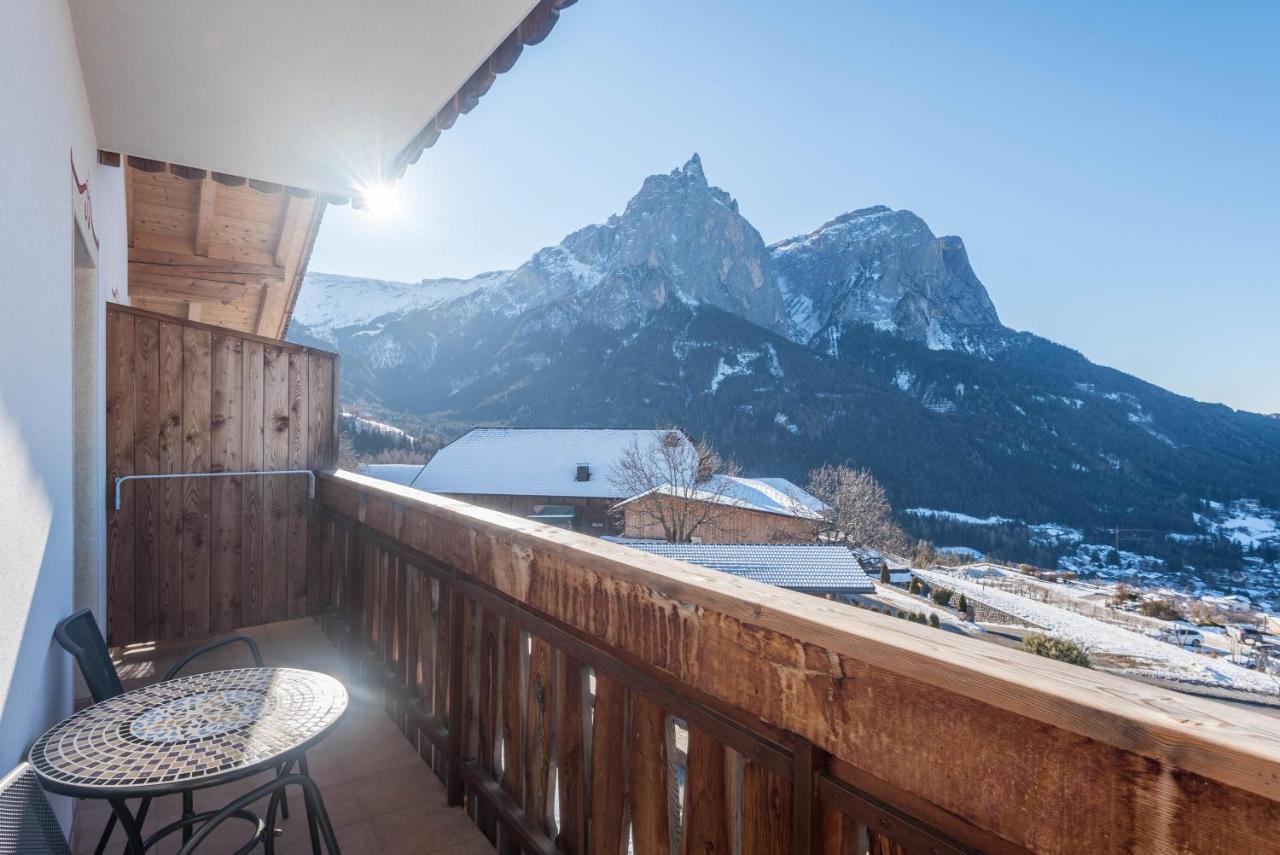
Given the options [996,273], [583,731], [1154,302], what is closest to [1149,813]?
[583,731]

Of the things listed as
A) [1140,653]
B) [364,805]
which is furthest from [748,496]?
[364,805]

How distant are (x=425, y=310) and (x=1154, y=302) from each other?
286 ft

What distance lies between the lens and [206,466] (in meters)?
3.10

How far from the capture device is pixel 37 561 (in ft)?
4.55

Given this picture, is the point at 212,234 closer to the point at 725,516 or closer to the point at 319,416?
the point at 319,416

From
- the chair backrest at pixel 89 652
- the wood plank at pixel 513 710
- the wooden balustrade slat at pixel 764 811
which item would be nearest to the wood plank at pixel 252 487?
the chair backrest at pixel 89 652

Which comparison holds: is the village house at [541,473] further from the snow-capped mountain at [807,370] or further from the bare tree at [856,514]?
the snow-capped mountain at [807,370]

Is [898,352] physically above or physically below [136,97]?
above

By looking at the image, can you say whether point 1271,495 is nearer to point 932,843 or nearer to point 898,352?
point 898,352

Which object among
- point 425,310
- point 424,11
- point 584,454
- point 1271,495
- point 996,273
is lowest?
point 1271,495

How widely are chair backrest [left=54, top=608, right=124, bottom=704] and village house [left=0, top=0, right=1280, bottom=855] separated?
0.02 m

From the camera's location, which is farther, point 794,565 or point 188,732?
point 794,565

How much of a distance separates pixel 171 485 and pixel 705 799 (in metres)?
3.12

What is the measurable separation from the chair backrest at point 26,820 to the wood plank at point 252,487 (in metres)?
2.45
